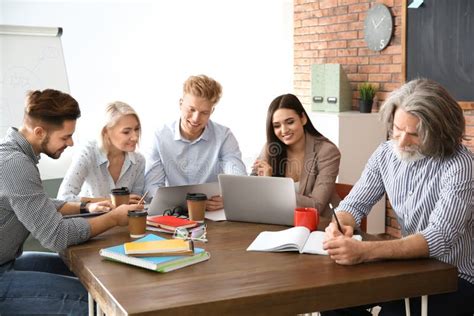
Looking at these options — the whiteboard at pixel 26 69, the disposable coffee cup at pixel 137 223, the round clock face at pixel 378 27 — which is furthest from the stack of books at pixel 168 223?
the round clock face at pixel 378 27

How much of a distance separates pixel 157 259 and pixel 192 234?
15.7 inches

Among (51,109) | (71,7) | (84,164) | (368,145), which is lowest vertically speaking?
(368,145)

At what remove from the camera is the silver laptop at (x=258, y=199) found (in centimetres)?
277

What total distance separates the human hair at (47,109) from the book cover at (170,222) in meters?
0.54

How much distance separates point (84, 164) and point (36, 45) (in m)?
1.79

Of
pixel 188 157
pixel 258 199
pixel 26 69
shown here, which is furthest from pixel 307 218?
pixel 26 69

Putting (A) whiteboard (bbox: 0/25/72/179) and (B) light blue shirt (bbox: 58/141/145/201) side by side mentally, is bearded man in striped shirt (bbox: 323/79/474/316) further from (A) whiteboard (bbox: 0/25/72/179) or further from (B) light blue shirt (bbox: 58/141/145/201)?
(A) whiteboard (bbox: 0/25/72/179)

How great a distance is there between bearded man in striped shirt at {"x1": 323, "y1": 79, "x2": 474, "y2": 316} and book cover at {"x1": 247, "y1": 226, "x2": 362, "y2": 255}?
81 millimetres

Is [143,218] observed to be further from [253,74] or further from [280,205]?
[253,74]

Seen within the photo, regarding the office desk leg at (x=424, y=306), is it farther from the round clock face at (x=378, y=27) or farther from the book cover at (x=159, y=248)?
the round clock face at (x=378, y=27)

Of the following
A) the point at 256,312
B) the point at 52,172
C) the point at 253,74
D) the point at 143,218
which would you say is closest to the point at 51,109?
the point at 143,218

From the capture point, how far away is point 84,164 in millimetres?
3396

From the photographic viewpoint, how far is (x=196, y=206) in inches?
112

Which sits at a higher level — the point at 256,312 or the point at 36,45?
the point at 36,45
